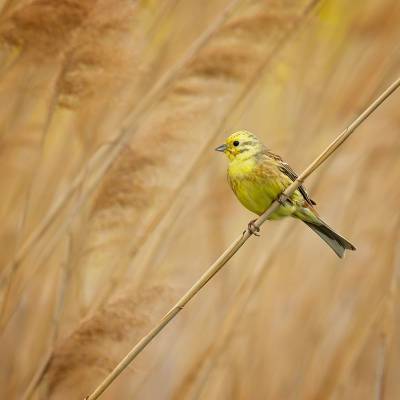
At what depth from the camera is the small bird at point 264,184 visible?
2154mm

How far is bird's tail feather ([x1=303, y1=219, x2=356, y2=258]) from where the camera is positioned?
2062mm

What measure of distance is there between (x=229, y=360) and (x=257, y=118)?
3.05ft

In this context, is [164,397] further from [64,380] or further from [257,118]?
[257,118]

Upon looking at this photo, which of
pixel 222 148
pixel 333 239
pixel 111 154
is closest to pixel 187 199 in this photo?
pixel 222 148

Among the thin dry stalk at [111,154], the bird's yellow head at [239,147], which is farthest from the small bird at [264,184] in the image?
the thin dry stalk at [111,154]

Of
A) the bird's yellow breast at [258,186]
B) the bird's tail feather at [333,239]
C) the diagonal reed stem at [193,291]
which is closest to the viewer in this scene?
the diagonal reed stem at [193,291]

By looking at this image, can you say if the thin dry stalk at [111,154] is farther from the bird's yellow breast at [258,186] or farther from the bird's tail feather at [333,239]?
the bird's tail feather at [333,239]

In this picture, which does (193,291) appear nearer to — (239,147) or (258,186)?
(258,186)

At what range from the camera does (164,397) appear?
8.23 ft

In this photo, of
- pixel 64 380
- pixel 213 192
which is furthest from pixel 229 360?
pixel 64 380

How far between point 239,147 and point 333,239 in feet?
1.40

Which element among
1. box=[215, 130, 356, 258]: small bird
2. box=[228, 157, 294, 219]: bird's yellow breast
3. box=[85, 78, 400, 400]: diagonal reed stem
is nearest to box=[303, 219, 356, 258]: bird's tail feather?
box=[215, 130, 356, 258]: small bird

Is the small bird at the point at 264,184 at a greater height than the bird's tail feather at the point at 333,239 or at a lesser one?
greater

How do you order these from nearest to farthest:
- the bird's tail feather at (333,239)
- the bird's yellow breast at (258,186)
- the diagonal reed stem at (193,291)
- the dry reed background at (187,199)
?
1. the diagonal reed stem at (193,291)
2. the dry reed background at (187,199)
3. the bird's tail feather at (333,239)
4. the bird's yellow breast at (258,186)
